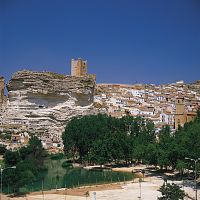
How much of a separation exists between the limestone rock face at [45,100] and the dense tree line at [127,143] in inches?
471

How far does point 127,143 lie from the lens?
39969 millimetres

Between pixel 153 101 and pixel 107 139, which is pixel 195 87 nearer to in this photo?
pixel 153 101

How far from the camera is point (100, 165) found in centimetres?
4044

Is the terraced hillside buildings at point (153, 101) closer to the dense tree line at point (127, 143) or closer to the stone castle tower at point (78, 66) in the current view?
the stone castle tower at point (78, 66)

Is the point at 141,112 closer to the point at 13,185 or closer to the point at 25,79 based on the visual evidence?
the point at 25,79

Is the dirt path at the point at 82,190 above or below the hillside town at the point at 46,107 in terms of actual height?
below

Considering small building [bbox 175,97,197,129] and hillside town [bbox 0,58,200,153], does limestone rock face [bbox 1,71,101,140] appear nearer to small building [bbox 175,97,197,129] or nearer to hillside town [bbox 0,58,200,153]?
hillside town [bbox 0,58,200,153]

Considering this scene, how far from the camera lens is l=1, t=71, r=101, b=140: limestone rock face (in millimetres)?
58125

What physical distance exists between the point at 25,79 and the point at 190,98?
38690 millimetres

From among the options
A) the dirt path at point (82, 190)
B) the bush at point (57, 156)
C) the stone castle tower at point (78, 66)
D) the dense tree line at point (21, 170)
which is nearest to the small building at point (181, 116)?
the stone castle tower at point (78, 66)

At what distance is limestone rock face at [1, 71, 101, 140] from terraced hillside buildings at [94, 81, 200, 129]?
257 inches

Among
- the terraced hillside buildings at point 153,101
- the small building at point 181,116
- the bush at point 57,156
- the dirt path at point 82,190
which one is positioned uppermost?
the terraced hillside buildings at point 153,101

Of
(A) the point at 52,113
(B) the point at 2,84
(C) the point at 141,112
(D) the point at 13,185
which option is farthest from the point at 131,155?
(B) the point at 2,84

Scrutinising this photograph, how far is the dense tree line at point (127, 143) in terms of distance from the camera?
3027 cm
